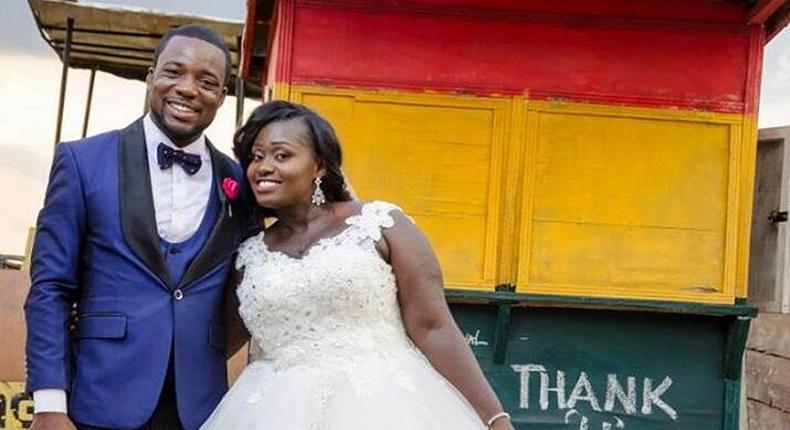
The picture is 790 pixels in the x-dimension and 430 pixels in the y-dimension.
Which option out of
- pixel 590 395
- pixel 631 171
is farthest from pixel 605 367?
pixel 631 171

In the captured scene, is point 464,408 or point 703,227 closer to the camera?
point 464,408

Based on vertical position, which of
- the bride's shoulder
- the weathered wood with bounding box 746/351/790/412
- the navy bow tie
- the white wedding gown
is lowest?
the weathered wood with bounding box 746/351/790/412

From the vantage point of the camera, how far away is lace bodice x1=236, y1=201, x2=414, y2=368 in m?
2.79

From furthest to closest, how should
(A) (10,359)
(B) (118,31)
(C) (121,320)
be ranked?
1. (B) (118,31)
2. (A) (10,359)
3. (C) (121,320)

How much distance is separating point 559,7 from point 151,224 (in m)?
3.42

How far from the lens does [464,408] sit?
9.25 feet

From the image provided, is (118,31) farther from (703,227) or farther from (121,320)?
(121,320)

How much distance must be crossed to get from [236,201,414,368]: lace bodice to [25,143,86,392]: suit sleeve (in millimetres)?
474

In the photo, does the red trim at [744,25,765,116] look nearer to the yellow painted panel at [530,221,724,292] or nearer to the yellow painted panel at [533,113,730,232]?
A: the yellow painted panel at [533,113,730,232]

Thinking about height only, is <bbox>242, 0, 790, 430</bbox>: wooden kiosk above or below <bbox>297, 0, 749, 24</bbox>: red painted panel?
below

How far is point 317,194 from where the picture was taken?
9.71ft

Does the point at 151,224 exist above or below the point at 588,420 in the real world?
above

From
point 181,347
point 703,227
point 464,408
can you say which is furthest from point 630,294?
point 181,347

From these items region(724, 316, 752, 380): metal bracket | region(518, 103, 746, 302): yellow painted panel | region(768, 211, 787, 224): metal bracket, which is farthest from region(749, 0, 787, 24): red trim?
region(724, 316, 752, 380): metal bracket
